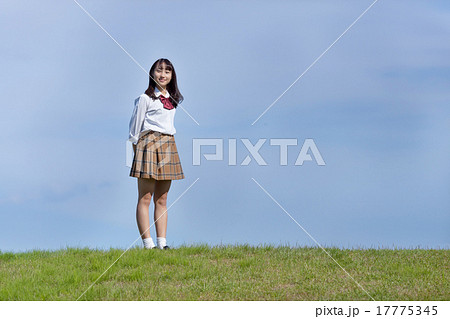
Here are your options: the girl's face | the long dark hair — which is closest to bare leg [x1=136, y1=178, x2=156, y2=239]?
the long dark hair

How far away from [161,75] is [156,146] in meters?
0.89

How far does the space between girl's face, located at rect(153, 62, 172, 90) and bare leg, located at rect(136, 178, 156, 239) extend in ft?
3.91

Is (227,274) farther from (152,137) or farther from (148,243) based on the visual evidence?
(152,137)

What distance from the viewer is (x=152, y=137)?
20.4 feet

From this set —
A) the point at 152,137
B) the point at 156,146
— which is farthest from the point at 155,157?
the point at 152,137

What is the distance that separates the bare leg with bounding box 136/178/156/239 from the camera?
626 cm

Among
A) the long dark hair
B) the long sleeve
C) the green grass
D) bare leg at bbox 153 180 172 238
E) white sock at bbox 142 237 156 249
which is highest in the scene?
the long dark hair

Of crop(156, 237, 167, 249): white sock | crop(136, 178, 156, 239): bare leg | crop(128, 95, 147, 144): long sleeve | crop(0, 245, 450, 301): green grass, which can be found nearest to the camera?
crop(0, 245, 450, 301): green grass

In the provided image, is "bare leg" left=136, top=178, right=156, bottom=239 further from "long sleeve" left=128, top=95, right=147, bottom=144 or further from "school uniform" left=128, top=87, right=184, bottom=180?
"long sleeve" left=128, top=95, right=147, bottom=144

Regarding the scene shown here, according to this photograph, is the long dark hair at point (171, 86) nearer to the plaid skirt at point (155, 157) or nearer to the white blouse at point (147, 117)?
the white blouse at point (147, 117)
